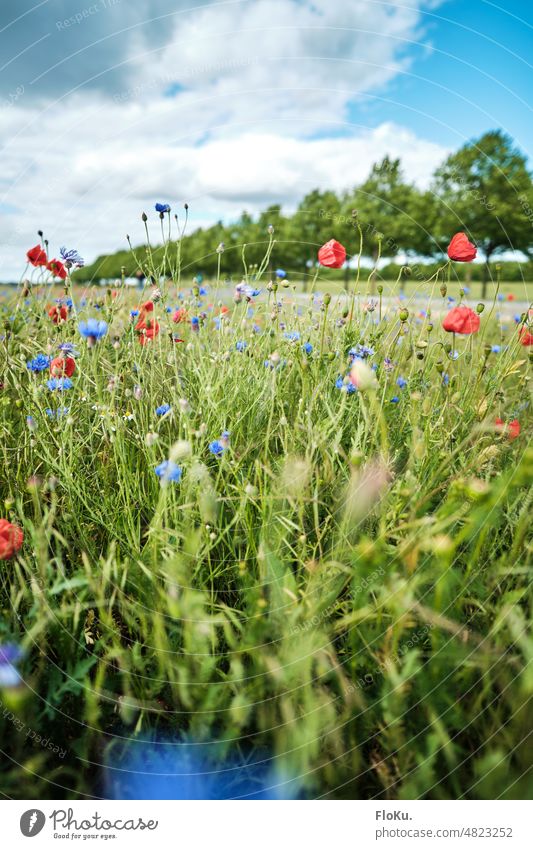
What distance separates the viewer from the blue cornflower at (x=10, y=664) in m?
0.83

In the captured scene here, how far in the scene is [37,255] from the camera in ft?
6.51

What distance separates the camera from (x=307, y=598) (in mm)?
969

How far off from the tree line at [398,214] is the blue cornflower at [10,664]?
1.25 m

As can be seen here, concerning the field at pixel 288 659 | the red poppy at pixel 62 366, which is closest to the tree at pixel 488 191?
the field at pixel 288 659

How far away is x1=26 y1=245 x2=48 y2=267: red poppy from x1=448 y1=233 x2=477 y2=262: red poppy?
4.71 feet

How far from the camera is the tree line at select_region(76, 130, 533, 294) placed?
6.00 feet

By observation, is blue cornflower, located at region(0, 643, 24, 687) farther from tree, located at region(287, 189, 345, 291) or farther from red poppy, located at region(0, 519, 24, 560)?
tree, located at region(287, 189, 345, 291)

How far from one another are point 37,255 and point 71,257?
12.1 inches

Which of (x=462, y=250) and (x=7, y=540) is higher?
(x=462, y=250)

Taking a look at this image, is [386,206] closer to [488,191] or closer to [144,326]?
[488,191]

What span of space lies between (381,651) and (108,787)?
1.61 feet

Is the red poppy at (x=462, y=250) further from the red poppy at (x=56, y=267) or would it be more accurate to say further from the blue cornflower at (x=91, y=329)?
the red poppy at (x=56, y=267)

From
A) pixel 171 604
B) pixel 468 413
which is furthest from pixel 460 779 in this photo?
pixel 468 413

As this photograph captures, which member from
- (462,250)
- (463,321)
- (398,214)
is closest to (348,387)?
(463,321)
